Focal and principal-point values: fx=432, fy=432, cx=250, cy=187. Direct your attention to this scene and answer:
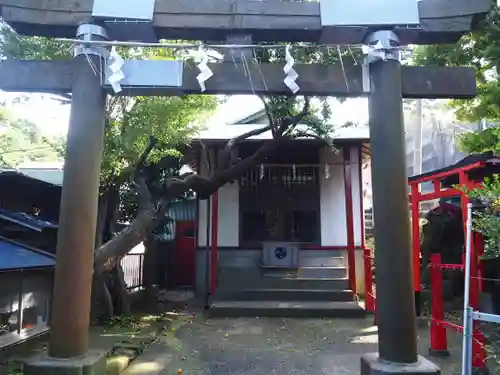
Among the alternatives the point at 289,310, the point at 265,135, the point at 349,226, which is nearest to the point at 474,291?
the point at 289,310

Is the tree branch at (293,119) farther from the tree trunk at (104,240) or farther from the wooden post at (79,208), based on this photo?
the wooden post at (79,208)

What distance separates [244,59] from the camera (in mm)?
4633

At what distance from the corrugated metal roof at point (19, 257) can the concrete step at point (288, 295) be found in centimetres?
548

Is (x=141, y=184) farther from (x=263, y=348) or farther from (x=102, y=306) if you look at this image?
(x=263, y=348)

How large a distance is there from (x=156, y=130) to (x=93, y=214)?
395 cm

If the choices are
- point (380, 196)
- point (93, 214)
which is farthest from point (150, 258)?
point (380, 196)

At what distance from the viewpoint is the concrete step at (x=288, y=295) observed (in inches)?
461

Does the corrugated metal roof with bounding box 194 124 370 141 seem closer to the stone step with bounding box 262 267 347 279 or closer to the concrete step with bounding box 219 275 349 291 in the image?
the stone step with bounding box 262 267 347 279

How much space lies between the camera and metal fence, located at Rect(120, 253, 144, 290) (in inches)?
512

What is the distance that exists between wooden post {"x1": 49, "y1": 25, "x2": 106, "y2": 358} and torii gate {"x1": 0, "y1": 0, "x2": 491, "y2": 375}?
0.03 ft

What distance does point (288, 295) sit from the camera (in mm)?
11828

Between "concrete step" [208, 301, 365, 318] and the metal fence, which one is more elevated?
the metal fence

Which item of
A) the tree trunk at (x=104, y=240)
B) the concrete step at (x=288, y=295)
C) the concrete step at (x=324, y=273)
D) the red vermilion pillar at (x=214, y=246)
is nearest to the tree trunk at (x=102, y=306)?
the tree trunk at (x=104, y=240)

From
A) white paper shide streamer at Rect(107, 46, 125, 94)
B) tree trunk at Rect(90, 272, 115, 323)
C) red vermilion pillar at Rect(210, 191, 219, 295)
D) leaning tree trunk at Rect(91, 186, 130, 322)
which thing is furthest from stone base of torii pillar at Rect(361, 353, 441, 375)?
red vermilion pillar at Rect(210, 191, 219, 295)
